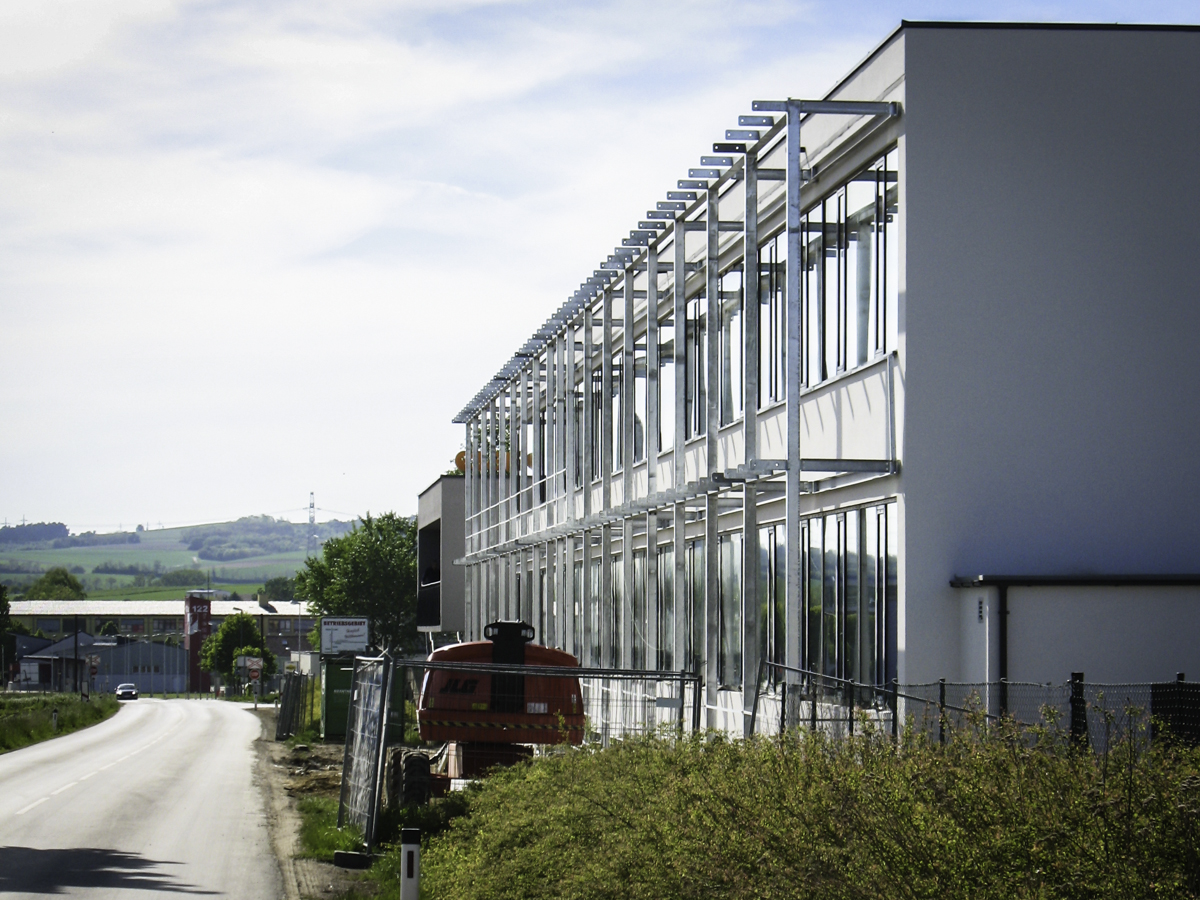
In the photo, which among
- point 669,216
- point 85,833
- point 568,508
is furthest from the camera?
point 568,508

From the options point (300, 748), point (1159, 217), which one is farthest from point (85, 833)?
point (300, 748)

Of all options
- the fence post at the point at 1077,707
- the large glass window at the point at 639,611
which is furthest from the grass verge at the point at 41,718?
the fence post at the point at 1077,707

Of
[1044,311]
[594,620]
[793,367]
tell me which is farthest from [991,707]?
[594,620]

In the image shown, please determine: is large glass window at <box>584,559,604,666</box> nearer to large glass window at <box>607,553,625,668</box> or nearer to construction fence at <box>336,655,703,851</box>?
large glass window at <box>607,553,625,668</box>

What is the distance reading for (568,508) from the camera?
99.5ft

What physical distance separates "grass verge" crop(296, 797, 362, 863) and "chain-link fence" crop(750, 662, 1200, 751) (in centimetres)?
444

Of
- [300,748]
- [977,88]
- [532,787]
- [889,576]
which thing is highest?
[977,88]

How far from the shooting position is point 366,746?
15.8 meters

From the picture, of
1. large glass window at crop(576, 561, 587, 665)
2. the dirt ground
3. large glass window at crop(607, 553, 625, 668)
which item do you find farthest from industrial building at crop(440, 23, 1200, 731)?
large glass window at crop(576, 561, 587, 665)

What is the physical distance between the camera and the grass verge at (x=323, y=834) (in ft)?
51.1

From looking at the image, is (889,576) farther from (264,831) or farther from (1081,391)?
(264,831)

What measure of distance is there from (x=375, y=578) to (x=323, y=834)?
7303 centimetres

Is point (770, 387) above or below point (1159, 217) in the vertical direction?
below

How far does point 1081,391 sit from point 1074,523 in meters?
1.43
